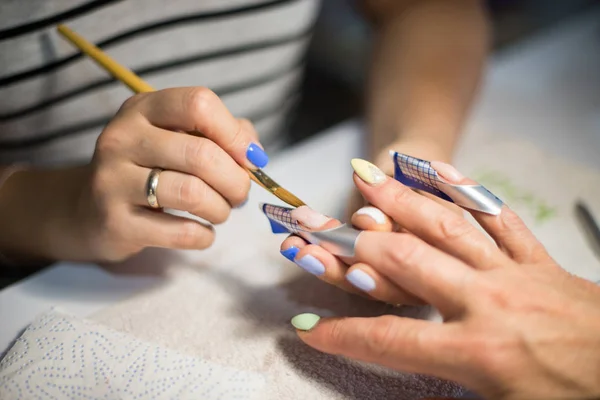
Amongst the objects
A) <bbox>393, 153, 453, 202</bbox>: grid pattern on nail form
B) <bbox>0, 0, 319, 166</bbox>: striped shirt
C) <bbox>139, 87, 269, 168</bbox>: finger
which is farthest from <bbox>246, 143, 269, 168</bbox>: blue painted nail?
<bbox>0, 0, 319, 166</bbox>: striped shirt

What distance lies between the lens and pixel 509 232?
361 mm

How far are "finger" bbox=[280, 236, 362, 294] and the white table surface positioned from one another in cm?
12

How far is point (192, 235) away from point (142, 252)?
0.10 m

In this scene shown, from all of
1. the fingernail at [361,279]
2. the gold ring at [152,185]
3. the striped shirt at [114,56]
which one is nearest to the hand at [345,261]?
the fingernail at [361,279]

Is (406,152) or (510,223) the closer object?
(510,223)

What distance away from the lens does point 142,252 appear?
19.3 inches

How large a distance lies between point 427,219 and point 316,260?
8cm

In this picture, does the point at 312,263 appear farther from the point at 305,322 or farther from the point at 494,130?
the point at 494,130

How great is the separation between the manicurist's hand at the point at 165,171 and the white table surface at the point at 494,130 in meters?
0.06

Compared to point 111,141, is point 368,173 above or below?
above

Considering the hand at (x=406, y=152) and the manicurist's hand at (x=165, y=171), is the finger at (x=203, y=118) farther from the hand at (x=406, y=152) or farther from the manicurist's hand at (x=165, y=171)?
the hand at (x=406, y=152)

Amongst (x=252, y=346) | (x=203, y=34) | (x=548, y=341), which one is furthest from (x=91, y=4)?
(x=548, y=341)

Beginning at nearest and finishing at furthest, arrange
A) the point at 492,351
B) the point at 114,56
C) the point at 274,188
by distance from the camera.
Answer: the point at 492,351, the point at 274,188, the point at 114,56

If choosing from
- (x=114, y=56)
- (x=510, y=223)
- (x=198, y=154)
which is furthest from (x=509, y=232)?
(x=114, y=56)
